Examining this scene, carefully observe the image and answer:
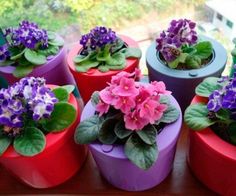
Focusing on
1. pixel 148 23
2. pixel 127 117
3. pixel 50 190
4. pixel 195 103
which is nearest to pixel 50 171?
pixel 50 190

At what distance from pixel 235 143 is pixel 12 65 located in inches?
22.8

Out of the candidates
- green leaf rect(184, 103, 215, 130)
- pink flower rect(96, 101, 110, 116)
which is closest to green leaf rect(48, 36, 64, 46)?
pink flower rect(96, 101, 110, 116)

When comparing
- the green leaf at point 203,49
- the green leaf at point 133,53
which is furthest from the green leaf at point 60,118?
the green leaf at point 203,49

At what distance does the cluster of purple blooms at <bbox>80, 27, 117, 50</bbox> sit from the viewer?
747mm

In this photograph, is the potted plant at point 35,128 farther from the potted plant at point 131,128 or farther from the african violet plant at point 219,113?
the african violet plant at point 219,113

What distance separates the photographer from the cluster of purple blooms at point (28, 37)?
2.49ft

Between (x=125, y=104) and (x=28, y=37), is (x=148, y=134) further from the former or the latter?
(x=28, y=37)

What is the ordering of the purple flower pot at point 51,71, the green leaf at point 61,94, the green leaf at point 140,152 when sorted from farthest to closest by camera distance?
1. the purple flower pot at point 51,71
2. the green leaf at point 61,94
3. the green leaf at point 140,152

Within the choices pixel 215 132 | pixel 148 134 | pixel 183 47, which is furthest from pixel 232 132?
pixel 183 47

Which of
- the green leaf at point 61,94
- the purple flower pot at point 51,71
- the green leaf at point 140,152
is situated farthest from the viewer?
the purple flower pot at point 51,71

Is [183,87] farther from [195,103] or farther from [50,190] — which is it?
[50,190]

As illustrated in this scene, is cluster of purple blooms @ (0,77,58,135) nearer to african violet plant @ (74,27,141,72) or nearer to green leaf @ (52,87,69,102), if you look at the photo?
green leaf @ (52,87,69,102)

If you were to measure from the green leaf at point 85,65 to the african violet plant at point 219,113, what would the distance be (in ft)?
0.89

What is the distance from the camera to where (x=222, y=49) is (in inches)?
29.6
